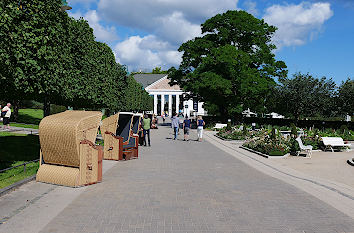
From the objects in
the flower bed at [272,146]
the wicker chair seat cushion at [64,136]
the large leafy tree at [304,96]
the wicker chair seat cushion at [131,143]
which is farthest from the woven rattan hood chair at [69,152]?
the large leafy tree at [304,96]

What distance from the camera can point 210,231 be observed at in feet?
17.9

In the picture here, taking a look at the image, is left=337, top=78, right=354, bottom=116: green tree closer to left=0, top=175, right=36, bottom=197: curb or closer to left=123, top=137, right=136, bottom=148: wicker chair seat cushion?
left=123, top=137, right=136, bottom=148: wicker chair seat cushion

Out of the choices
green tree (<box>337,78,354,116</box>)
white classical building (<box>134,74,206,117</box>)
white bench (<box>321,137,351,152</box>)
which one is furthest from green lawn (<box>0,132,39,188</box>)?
white classical building (<box>134,74,206,117</box>)

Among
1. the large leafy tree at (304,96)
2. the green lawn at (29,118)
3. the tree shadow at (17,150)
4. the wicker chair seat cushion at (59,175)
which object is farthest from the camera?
the large leafy tree at (304,96)

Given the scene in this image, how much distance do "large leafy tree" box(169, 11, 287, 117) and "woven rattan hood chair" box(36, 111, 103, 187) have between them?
3061 centimetres

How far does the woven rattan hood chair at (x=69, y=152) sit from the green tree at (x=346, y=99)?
47510mm

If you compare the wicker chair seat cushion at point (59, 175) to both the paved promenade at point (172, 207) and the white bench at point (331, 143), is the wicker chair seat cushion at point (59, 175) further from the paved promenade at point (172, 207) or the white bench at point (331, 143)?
the white bench at point (331, 143)

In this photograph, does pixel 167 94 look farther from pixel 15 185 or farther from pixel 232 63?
pixel 15 185

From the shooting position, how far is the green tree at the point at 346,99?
161ft

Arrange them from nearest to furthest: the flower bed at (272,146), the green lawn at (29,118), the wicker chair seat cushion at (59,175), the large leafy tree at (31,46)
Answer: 1. the wicker chair seat cushion at (59,175)
2. the large leafy tree at (31,46)
3. the flower bed at (272,146)
4. the green lawn at (29,118)

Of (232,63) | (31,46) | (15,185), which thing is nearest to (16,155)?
(31,46)

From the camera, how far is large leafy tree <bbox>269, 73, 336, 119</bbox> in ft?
153

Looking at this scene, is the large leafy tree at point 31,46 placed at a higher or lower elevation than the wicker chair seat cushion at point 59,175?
higher

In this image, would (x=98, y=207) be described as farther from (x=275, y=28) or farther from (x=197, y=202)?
(x=275, y=28)
